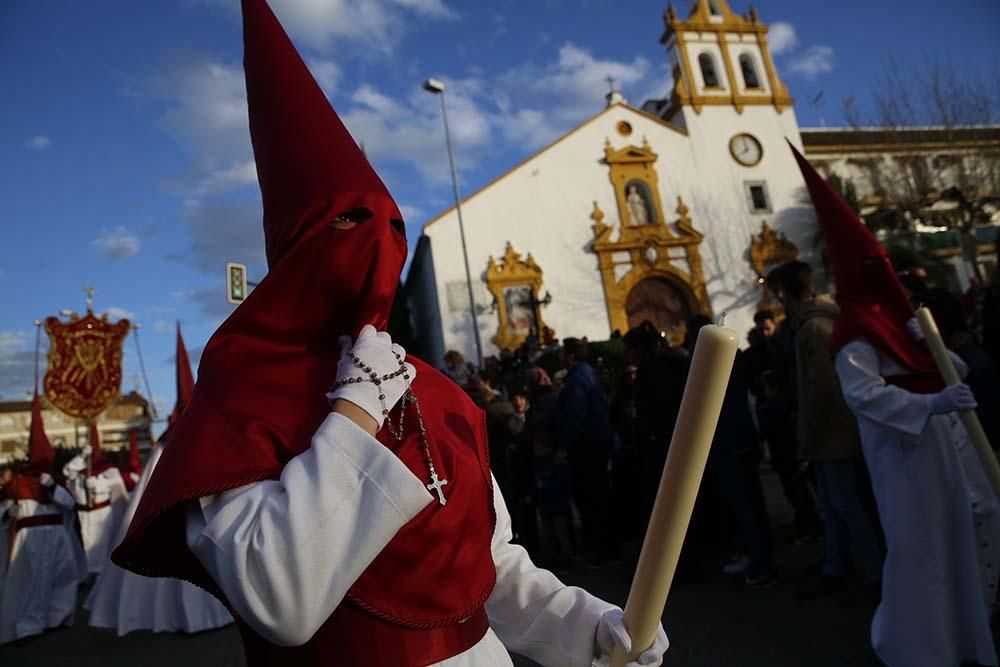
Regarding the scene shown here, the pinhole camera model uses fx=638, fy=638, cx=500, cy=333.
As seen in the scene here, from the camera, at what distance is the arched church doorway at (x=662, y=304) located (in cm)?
2438

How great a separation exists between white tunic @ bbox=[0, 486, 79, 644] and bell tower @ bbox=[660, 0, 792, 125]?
83.0 feet

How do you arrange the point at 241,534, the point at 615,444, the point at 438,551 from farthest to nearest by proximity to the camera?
the point at 615,444 < the point at 438,551 < the point at 241,534

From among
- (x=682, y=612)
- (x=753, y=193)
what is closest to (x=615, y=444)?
(x=682, y=612)

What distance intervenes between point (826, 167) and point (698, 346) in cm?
3135

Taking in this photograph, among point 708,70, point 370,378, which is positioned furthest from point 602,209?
point 370,378

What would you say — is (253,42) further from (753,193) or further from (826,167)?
(826,167)

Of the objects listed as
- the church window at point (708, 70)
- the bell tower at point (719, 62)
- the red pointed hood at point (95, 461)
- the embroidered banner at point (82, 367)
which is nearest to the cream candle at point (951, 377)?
the red pointed hood at point (95, 461)

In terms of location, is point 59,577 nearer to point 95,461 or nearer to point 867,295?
point 95,461

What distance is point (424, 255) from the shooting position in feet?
82.8

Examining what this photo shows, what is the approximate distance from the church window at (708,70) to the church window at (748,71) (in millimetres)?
1356

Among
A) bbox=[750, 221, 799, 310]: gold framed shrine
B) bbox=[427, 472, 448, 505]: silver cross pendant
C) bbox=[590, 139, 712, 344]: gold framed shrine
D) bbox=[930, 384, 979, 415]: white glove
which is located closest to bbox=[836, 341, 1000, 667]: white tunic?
bbox=[930, 384, 979, 415]: white glove

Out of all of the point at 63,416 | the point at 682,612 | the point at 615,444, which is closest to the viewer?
the point at 682,612

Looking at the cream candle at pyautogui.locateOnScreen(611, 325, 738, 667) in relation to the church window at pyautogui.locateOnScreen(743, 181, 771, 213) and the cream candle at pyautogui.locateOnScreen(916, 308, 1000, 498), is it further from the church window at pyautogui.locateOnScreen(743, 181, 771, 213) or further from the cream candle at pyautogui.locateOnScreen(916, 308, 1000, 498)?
the church window at pyautogui.locateOnScreen(743, 181, 771, 213)

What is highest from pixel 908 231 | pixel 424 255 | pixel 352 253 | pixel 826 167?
pixel 826 167
